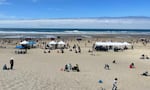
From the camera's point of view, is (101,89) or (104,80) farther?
(104,80)

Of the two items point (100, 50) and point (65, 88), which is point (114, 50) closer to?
point (100, 50)

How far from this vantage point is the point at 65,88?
19219mm

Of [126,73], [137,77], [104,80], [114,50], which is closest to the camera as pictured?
[104,80]

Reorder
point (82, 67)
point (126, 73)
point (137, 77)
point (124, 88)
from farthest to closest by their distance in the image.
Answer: point (82, 67), point (126, 73), point (137, 77), point (124, 88)

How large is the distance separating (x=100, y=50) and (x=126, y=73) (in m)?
23.9

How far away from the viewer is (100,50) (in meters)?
51.5

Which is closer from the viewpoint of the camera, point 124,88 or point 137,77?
point 124,88

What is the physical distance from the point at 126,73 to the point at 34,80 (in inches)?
→ 378

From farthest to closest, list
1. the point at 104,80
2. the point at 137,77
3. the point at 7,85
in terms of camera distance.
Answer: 1. the point at 137,77
2. the point at 104,80
3. the point at 7,85

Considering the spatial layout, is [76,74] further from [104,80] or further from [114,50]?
[114,50]

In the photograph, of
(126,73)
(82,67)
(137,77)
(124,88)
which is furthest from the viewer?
(82,67)

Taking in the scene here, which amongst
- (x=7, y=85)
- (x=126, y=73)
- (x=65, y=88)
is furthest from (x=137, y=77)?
(x=7, y=85)

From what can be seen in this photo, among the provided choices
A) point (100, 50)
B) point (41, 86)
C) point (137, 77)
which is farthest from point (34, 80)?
point (100, 50)

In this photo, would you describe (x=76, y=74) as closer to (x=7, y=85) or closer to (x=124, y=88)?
(x=124, y=88)
